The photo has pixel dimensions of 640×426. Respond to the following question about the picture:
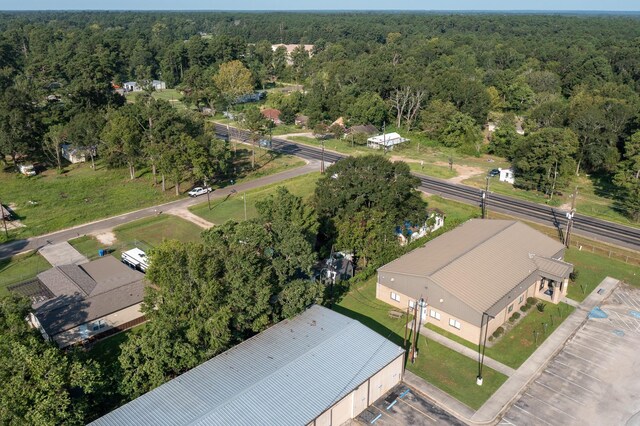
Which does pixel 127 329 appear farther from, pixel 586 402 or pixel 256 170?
pixel 256 170

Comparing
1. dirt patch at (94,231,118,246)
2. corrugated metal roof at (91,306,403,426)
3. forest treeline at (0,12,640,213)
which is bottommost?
dirt patch at (94,231,118,246)

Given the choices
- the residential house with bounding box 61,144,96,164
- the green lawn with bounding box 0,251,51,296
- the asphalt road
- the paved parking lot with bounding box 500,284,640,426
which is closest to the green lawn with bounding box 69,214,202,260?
the asphalt road

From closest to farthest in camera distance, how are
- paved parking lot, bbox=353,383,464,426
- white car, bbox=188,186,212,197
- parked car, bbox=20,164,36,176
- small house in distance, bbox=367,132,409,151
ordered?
paved parking lot, bbox=353,383,464,426 → white car, bbox=188,186,212,197 → parked car, bbox=20,164,36,176 → small house in distance, bbox=367,132,409,151

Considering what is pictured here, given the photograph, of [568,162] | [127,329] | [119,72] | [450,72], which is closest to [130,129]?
[127,329]

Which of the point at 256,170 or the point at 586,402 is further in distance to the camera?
the point at 256,170

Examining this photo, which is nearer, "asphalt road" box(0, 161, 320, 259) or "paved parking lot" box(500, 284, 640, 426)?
"paved parking lot" box(500, 284, 640, 426)

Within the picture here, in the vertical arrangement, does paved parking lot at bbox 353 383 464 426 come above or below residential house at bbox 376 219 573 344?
below

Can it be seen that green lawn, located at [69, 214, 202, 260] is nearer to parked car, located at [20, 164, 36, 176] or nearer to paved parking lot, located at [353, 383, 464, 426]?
parked car, located at [20, 164, 36, 176]
